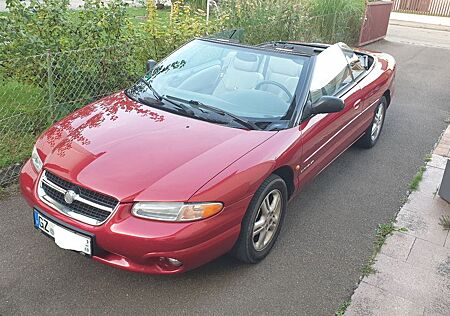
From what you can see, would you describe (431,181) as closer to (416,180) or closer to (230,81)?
(416,180)

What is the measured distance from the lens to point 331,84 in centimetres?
395

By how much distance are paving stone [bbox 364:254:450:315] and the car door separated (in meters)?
0.88

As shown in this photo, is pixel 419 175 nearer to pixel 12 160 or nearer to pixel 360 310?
pixel 360 310

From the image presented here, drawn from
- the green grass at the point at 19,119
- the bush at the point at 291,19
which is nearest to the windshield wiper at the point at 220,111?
the green grass at the point at 19,119

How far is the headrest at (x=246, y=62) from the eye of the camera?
369 centimetres

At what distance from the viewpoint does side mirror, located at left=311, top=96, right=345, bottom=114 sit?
11.1 ft

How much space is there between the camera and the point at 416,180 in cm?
449

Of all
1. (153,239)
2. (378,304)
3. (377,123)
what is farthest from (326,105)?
(377,123)

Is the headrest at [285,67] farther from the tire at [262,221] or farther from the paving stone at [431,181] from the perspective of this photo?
the paving stone at [431,181]

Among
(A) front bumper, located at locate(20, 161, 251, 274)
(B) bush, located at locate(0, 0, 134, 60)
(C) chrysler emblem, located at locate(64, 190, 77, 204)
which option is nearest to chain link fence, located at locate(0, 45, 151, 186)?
(B) bush, located at locate(0, 0, 134, 60)

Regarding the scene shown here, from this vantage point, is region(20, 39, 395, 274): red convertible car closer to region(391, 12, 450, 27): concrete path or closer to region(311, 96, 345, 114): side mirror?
region(311, 96, 345, 114): side mirror

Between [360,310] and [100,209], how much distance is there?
5.61ft

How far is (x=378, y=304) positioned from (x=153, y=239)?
1.51m

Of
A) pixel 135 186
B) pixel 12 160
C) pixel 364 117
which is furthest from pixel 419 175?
pixel 12 160
